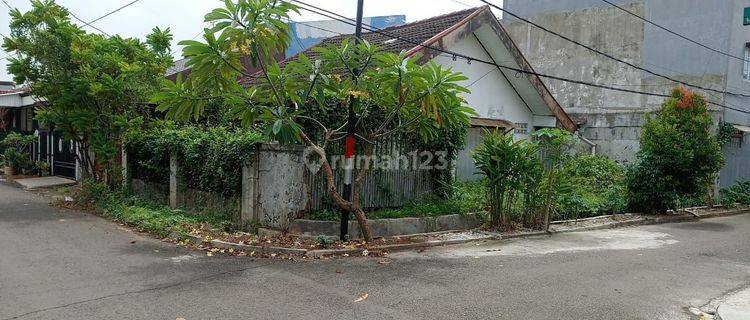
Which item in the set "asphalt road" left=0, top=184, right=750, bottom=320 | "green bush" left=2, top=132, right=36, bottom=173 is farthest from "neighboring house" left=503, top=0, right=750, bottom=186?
"green bush" left=2, top=132, right=36, bottom=173

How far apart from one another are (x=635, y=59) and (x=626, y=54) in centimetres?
44

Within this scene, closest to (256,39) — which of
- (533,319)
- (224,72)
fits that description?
(224,72)

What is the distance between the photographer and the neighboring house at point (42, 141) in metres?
19.8

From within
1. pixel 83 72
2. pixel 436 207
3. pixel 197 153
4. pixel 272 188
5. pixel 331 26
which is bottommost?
pixel 436 207

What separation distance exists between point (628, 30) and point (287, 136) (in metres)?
19.2

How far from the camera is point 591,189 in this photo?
54.6 feet

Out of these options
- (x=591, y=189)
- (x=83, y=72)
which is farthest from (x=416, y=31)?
(x=83, y=72)

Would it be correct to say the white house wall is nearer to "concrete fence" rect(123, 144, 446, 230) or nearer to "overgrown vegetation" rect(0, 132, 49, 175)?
"concrete fence" rect(123, 144, 446, 230)

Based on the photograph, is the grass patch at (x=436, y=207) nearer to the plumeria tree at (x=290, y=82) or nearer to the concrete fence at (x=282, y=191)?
the concrete fence at (x=282, y=191)

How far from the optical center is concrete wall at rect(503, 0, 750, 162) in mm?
20203

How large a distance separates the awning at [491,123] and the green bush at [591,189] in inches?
88.2

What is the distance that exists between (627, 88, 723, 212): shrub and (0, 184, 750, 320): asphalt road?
15.8 ft

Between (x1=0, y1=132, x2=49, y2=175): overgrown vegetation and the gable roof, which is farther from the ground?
the gable roof

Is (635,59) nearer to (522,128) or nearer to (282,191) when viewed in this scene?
(522,128)
